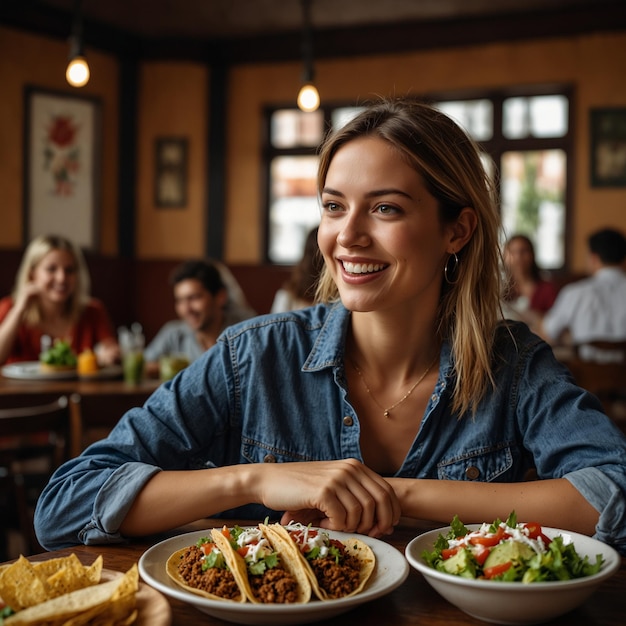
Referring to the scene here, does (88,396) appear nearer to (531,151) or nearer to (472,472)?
(472,472)

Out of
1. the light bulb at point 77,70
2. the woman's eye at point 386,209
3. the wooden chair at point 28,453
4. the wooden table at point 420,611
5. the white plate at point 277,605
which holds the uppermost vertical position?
the light bulb at point 77,70

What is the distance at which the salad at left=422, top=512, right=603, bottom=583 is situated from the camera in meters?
0.98

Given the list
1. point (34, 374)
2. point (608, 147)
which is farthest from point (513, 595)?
point (608, 147)

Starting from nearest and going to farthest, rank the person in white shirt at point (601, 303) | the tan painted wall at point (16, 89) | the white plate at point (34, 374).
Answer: the white plate at point (34, 374)
the person in white shirt at point (601, 303)
the tan painted wall at point (16, 89)

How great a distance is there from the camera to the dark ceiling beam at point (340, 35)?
7051 mm

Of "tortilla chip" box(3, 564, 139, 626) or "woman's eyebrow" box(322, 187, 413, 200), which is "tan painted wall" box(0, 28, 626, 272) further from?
"tortilla chip" box(3, 564, 139, 626)

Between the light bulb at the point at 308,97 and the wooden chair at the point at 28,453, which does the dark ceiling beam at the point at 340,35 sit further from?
the wooden chair at the point at 28,453

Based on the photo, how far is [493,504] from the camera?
135cm

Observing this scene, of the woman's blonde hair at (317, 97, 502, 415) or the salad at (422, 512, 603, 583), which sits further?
the woman's blonde hair at (317, 97, 502, 415)

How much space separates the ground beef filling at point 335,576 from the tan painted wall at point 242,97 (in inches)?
254

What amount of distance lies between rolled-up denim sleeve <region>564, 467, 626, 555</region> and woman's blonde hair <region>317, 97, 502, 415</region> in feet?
0.85

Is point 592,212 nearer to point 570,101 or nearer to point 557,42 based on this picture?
point 570,101

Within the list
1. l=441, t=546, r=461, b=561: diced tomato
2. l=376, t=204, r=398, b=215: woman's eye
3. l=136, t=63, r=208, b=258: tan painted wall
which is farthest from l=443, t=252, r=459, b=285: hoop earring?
l=136, t=63, r=208, b=258: tan painted wall

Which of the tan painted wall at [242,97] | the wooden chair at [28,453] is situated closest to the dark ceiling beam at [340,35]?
the tan painted wall at [242,97]
